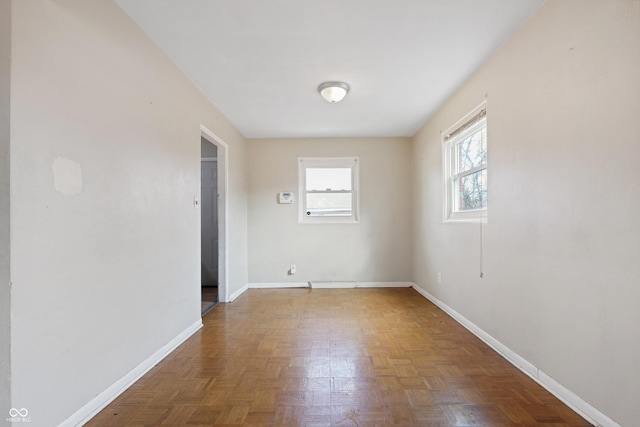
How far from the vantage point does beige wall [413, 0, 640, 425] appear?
1.42 meters

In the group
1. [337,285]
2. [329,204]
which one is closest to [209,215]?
[329,204]

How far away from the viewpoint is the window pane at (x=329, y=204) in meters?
5.05

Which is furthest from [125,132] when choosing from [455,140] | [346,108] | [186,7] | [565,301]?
[455,140]

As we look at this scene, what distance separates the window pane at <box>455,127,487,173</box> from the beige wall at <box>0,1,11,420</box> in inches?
122

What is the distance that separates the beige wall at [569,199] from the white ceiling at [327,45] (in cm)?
33

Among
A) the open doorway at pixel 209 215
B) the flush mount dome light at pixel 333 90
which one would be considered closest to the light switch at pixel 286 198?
the open doorway at pixel 209 215

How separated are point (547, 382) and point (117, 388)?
2.53 metres

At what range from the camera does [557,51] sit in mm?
1820

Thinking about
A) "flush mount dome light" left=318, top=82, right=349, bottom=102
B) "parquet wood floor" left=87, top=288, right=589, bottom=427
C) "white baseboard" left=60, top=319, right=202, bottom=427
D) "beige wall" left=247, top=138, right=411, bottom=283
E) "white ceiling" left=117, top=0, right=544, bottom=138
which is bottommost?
"parquet wood floor" left=87, top=288, right=589, bottom=427

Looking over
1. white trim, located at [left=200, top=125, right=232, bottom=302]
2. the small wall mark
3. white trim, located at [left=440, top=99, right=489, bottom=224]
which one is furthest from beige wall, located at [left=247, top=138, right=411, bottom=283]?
the small wall mark

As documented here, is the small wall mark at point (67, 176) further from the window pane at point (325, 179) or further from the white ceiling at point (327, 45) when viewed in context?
the window pane at point (325, 179)

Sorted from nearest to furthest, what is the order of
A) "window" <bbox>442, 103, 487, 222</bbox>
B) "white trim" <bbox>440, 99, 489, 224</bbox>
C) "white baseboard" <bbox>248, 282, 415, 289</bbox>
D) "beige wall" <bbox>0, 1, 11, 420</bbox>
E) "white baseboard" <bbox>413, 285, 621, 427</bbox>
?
"beige wall" <bbox>0, 1, 11, 420</bbox> < "white baseboard" <bbox>413, 285, 621, 427</bbox> < "window" <bbox>442, 103, 487, 222</bbox> < "white trim" <bbox>440, 99, 489, 224</bbox> < "white baseboard" <bbox>248, 282, 415, 289</bbox>

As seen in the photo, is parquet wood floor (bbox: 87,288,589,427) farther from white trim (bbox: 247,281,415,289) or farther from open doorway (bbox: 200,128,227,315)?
open doorway (bbox: 200,128,227,315)

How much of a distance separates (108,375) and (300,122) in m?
3.30
